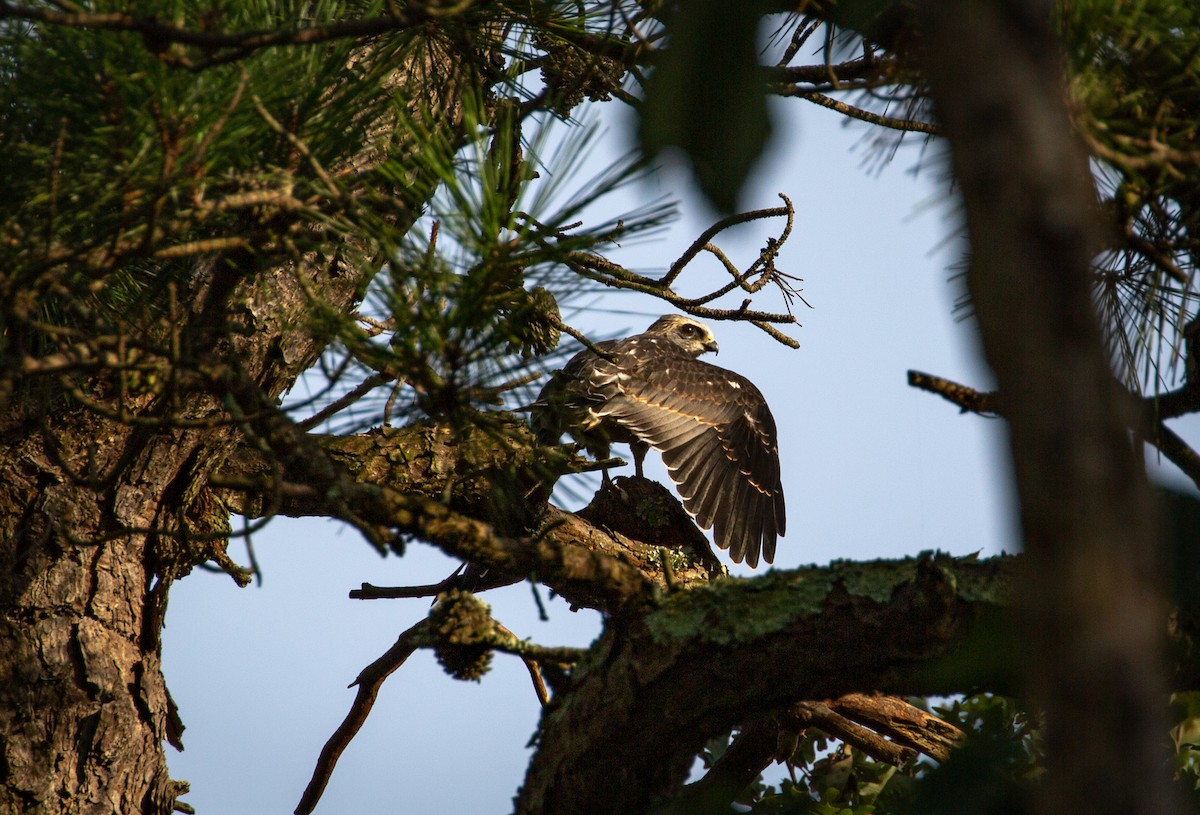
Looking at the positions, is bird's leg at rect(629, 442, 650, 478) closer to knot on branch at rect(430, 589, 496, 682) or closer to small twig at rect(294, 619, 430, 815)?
small twig at rect(294, 619, 430, 815)

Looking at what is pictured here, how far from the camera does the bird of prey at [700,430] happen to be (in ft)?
17.1

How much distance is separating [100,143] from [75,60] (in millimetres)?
136

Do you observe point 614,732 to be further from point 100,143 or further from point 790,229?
point 790,229

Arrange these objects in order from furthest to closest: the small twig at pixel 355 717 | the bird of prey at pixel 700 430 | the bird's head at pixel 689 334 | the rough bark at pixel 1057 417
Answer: the bird's head at pixel 689 334 < the bird of prey at pixel 700 430 < the small twig at pixel 355 717 < the rough bark at pixel 1057 417

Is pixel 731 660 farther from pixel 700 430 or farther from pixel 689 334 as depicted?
pixel 689 334

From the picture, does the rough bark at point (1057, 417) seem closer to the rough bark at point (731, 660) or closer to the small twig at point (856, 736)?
the rough bark at point (731, 660)

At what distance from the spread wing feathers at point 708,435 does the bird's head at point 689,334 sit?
1328 mm

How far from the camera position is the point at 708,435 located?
5.61 meters

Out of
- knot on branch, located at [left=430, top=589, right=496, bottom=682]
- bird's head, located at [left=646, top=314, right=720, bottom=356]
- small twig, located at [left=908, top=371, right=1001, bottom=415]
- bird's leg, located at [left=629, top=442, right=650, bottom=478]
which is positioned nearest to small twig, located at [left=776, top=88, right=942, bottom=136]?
small twig, located at [left=908, top=371, right=1001, bottom=415]

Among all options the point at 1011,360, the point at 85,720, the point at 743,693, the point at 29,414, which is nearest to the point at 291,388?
the point at 29,414

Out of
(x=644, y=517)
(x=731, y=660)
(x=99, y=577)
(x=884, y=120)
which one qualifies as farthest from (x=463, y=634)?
(x=644, y=517)

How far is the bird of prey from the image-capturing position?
5.21 m

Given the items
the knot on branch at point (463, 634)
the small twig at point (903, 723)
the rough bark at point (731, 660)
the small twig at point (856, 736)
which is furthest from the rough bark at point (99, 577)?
the small twig at point (903, 723)

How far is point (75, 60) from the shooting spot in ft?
5.30
